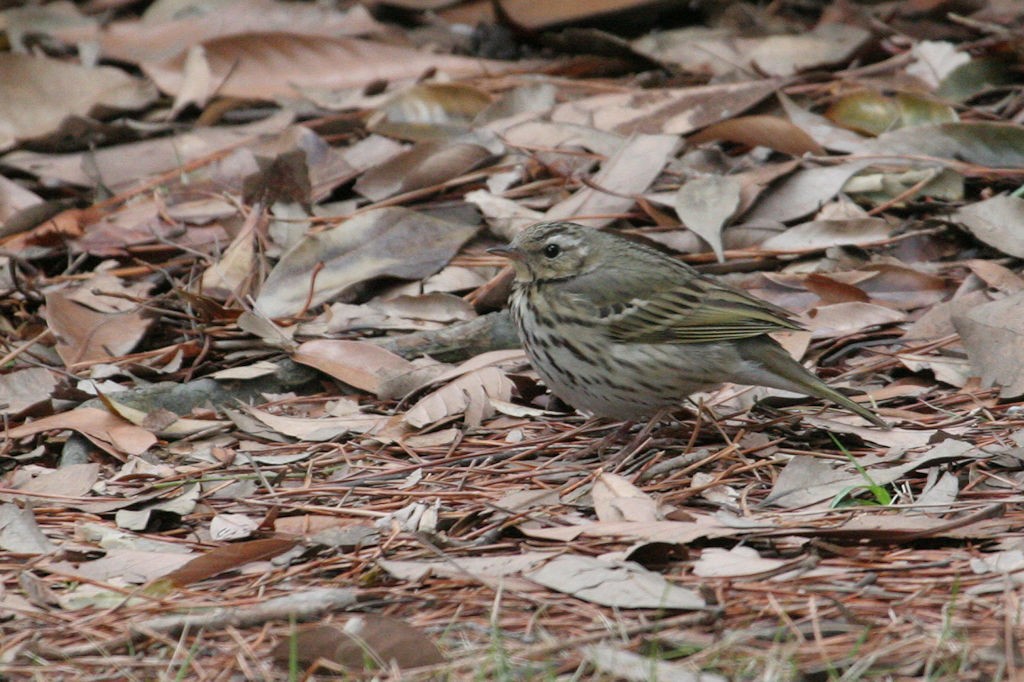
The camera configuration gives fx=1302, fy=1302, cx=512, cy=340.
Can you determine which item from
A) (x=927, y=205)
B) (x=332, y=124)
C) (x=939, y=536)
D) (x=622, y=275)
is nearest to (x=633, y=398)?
(x=622, y=275)

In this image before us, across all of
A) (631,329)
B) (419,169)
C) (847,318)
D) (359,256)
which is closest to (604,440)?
(631,329)

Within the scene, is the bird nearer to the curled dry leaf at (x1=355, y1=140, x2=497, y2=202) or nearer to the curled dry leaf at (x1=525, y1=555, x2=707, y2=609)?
the curled dry leaf at (x1=525, y1=555, x2=707, y2=609)

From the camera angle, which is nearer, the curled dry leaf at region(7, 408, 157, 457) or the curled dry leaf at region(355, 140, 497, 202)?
the curled dry leaf at region(7, 408, 157, 457)

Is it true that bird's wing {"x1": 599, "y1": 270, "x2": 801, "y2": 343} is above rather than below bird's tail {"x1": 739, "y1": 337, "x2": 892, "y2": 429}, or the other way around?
above

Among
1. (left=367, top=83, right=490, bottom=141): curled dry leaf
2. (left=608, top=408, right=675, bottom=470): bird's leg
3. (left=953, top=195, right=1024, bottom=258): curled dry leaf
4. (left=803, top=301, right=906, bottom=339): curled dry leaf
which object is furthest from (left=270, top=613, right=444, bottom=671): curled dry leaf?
(left=367, top=83, right=490, bottom=141): curled dry leaf

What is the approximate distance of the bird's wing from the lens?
498cm

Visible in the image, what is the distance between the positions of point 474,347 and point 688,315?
100 cm

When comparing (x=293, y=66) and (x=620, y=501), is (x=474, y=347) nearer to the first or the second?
(x=620, y=501)

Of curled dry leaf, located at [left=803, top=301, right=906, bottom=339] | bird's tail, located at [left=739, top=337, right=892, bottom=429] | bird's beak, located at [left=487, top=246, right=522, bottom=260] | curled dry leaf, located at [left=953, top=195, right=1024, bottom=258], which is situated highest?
bird's beak, located at [left=487, top=246, right=522, bottom=260]

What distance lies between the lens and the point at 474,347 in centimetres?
560

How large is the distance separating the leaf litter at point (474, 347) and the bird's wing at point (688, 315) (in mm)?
365

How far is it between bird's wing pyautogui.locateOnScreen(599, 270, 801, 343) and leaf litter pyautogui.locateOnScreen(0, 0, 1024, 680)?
0.36 meters

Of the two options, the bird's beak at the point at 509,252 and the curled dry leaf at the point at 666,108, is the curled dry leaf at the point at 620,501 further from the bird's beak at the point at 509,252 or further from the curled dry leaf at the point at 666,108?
the curled dry leaf at the point at 666,108

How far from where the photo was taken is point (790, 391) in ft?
16.4
